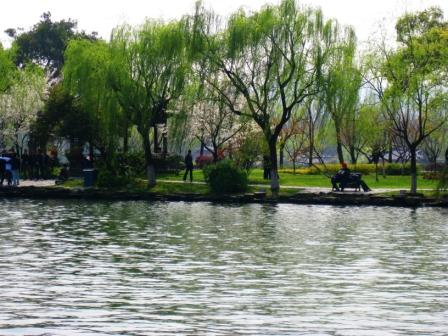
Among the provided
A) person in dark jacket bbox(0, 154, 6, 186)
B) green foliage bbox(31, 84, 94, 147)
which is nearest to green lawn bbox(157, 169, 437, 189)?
green foliage bbox(31, 84, 94, 147)

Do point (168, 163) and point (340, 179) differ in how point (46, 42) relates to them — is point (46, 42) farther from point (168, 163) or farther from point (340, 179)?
point (340, 179)

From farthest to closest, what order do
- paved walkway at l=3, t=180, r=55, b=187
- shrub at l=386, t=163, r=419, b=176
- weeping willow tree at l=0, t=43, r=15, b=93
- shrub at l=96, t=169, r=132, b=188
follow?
1. weeping willow tree at l=0, t=43, r=15, b=93
2. shrub at l=386, t=163, r=419, b=176
3. paved walkway at l=3, t=180, r=55, b=187
4. shrub at l=96, t=169, r=132, b=188

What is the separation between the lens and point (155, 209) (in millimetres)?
46719

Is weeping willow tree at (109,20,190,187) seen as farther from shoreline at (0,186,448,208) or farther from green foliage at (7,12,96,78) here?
green foliage at (7,12,96,78)

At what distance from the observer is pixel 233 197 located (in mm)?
53281

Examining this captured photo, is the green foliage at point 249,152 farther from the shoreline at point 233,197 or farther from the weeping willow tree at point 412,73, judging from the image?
the shoreline at point 233,197

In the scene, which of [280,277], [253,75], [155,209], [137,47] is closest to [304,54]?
[253,75]

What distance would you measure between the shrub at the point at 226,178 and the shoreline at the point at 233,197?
130 cm

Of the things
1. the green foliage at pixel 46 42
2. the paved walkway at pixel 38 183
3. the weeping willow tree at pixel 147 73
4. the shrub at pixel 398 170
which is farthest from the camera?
the green foliage at pixel 46 42

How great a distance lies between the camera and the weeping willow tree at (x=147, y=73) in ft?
194

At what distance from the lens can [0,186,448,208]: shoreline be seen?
50.4 metres

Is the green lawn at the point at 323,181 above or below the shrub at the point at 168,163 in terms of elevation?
below

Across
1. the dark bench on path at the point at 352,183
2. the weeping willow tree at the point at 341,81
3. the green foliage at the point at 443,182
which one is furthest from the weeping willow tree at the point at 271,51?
the green foliage at the point at 443,182

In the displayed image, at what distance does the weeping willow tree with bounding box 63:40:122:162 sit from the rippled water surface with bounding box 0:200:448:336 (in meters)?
19.2
